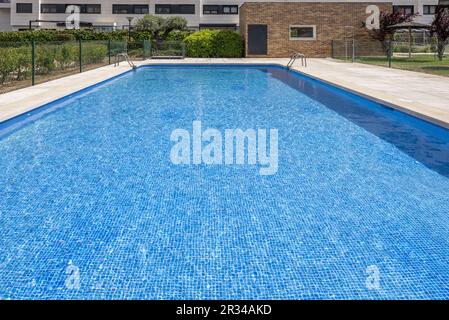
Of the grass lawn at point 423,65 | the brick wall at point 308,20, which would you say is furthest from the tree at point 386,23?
the grass lawn at point 423,65

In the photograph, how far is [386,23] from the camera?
34312 mm

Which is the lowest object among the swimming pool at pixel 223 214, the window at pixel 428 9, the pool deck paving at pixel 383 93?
the swimming pool at pixel 223 214

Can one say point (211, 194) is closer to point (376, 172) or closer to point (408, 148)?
point (376, 172)

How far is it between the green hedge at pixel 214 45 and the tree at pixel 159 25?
9.39 metres

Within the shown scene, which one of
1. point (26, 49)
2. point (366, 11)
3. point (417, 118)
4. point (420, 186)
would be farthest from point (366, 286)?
point (366, 11)

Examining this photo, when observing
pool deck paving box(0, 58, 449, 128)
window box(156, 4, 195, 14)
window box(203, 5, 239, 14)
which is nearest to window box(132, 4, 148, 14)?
window box(156, 4, 195, 14)

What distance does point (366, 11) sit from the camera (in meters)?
37.1

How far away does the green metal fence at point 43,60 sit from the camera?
16005 mm

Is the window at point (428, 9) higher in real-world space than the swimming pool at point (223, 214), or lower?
higher

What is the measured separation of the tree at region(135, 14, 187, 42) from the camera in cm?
4688

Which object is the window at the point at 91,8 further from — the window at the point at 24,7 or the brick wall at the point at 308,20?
the brick wall at the point at 308,20

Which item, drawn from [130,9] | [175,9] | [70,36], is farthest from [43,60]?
[130,9]

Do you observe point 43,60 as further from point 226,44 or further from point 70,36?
point 70,36

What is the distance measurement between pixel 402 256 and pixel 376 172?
119 inches
